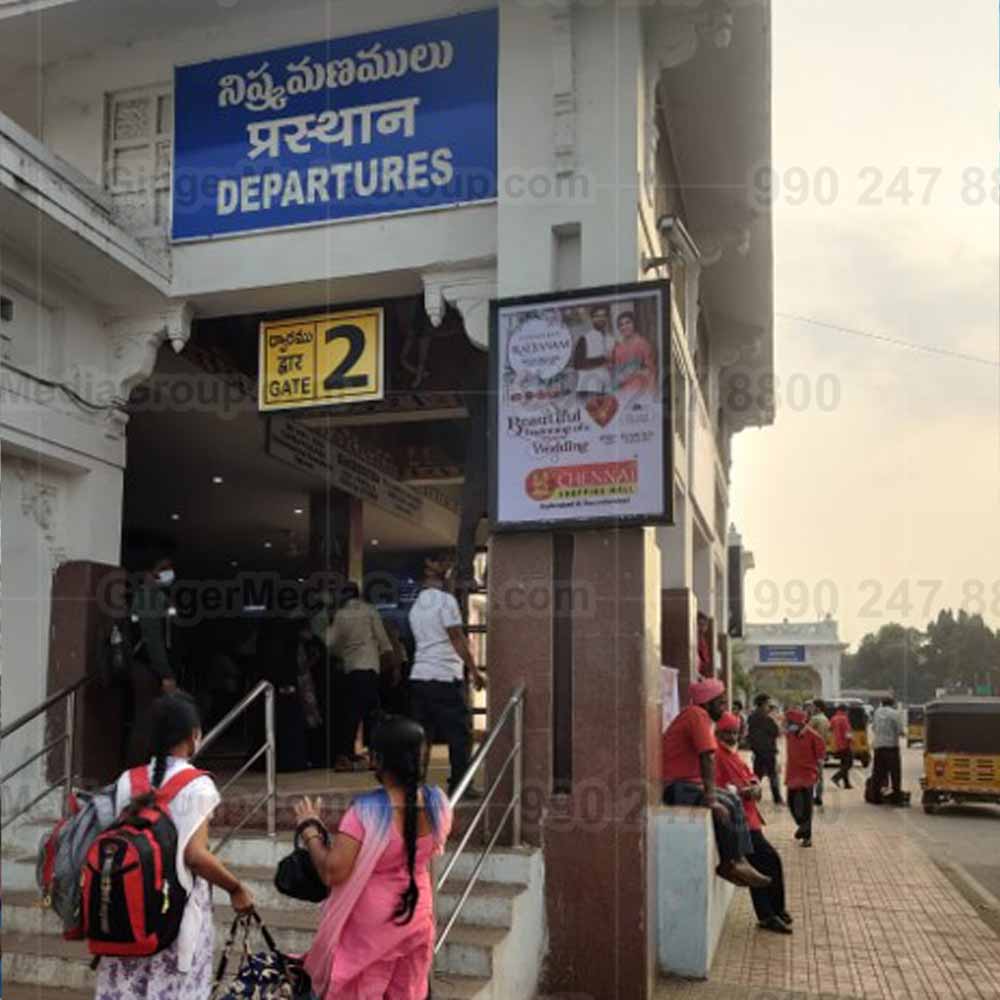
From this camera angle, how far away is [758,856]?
8672 mm

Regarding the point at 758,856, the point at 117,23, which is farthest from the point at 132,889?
the point at 117,23

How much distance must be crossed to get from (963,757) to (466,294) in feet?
46.4

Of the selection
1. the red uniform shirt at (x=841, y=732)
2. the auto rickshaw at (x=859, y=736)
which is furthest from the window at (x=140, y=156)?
the auto rickshaw at (x=859, y=736)

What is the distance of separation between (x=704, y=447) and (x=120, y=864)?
10051 millimetres

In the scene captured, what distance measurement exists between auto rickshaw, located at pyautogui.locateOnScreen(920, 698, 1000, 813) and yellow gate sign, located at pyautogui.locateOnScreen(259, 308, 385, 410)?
13866 millimetres

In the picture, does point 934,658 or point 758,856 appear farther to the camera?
point 934,658

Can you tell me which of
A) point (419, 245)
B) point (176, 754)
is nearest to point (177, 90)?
point (419, 245)

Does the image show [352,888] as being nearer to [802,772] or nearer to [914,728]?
[802,772]

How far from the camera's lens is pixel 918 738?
41.4 meters

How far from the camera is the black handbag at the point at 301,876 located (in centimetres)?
381

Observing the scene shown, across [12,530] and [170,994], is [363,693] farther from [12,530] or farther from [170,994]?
[170,994]

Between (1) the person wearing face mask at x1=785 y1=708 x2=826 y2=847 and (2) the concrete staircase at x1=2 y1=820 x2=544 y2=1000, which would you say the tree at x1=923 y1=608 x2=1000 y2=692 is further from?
(2) the concrete staircase at x1=2 y1=820 x2=544 y2=1000

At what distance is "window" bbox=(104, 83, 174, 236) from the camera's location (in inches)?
326

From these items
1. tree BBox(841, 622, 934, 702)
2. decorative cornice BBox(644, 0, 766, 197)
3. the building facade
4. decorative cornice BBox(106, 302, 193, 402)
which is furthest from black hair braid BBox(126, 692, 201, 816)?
tree BBox(841, 622, 934, 702)
